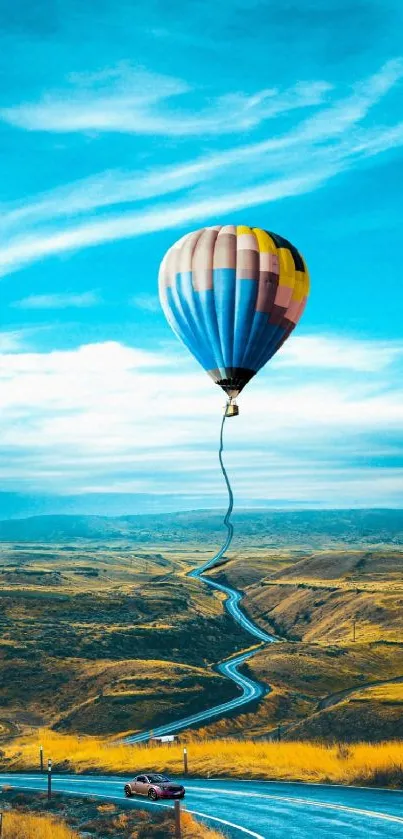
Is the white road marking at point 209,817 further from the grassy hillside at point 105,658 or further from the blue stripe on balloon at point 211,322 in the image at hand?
the grassy hillside at point 105,658

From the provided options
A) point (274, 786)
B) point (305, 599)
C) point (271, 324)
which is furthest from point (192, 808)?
point (305, 599)

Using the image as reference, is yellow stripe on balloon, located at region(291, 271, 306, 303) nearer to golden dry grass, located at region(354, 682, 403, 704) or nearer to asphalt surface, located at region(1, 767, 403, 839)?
asphalt surface, located at region(1, 767, 403, 839)

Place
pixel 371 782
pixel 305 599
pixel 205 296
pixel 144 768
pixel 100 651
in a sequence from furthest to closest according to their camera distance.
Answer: pixel 305 599, pixel 100 651, pixel 144 768, pixel 205 296, pixel 371 782

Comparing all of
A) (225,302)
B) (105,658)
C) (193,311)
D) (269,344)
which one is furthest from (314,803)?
(105,658)

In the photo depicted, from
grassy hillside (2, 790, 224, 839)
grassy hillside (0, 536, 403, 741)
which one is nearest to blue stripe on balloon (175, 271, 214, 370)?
grassy hillside (2, 790, 224, 839)

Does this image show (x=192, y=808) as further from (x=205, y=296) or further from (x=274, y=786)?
(x=205, y=296)

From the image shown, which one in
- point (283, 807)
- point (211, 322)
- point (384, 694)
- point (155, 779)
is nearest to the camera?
point (283, 807)

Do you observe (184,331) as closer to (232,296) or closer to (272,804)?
(232,296)
